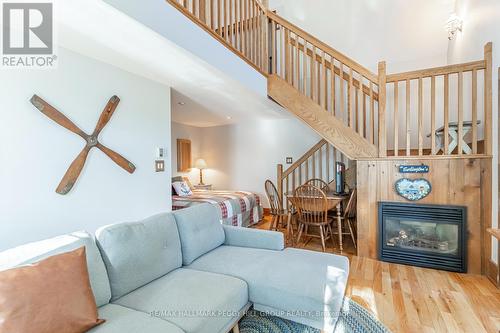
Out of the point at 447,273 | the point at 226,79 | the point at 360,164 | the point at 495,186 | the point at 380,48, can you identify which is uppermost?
the point at 380,48

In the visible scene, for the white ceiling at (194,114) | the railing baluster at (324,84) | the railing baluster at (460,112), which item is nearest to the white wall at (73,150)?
the white ceiling at (194,114)

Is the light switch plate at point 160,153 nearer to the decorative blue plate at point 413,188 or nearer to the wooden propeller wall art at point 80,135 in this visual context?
the wooden propeller wall art at point 80,135

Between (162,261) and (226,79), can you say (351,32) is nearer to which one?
(226,79)

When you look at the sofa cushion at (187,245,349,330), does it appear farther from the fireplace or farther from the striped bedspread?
the striped bedspread

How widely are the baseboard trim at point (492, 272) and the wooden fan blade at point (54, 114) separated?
412cm

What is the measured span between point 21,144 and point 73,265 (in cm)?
141

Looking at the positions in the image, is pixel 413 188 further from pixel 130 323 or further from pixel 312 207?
pixel 130 323

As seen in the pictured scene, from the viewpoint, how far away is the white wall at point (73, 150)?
1.94 metres

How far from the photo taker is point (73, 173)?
7.54 feet

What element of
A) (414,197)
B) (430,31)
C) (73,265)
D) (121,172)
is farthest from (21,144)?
(430,31)

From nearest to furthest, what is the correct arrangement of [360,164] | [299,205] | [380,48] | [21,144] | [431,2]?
[21,144], [360,164], [299,205], [431,2], [380,48]

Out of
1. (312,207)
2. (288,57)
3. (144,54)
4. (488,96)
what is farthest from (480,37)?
(144,54)

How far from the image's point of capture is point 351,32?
14.4 ft

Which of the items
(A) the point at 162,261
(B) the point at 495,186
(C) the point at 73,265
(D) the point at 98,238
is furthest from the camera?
(B) the point at 495,186
